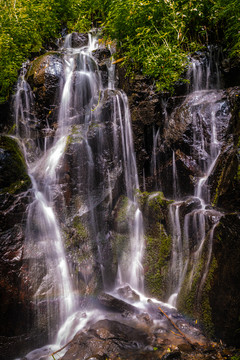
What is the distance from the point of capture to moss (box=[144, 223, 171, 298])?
4.95 meters

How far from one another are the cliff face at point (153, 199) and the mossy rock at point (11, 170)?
0.9 inches

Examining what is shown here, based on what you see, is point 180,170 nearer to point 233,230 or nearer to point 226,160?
point 226,160

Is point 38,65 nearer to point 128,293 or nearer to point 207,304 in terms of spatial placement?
point 128,293

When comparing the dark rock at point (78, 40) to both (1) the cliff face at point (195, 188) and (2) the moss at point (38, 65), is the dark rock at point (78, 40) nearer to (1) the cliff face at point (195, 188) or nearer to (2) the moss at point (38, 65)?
(2) the moss at point (38, 65)

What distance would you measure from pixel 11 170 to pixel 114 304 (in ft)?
12.5

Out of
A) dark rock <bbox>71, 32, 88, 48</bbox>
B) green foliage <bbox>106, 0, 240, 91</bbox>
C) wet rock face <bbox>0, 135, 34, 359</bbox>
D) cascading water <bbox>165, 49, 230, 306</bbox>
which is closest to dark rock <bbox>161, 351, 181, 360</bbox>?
cascading water <bbox>165, 49, 230, 306</bbox>

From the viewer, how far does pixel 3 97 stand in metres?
7.25

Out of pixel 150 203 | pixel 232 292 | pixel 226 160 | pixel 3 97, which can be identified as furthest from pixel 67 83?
pixel 232 292

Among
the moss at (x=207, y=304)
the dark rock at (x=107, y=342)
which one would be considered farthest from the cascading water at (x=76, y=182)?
the moss at (x=207, y=304)

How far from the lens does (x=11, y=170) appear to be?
5.02 metres

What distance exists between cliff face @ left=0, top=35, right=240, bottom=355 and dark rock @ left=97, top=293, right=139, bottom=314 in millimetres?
438

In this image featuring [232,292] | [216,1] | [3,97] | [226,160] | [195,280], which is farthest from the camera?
[3,97]

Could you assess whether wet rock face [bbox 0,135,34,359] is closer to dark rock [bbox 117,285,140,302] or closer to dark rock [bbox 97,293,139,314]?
dark rock [bbox 97,293,139,314]

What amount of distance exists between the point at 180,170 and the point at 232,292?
3.16m
